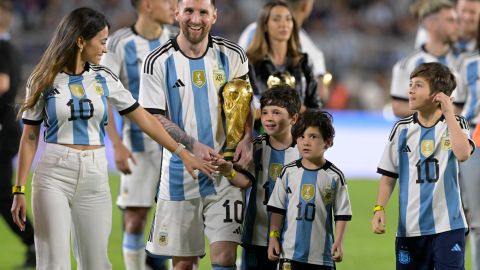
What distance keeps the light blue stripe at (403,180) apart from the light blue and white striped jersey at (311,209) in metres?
0.34

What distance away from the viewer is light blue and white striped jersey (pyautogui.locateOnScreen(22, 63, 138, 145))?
18.5 feet

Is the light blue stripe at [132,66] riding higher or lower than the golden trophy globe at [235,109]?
higher

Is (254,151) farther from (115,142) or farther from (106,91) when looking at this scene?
(115,142)

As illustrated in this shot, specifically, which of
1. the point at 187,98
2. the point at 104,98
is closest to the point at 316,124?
the point at 187,98

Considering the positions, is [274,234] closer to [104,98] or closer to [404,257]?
[404,257]

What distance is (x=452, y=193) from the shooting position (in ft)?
19.1

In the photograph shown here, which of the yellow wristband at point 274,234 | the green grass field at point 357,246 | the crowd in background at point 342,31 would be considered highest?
the crowd in background at point 342,31

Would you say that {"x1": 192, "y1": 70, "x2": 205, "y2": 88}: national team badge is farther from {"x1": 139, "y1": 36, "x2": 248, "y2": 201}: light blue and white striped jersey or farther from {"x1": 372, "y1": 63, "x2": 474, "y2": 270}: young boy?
{"x1": 372, "y1": 63, "x2": 474, "y2": 270}: young boy

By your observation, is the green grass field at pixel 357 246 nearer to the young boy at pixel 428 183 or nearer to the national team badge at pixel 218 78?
the young boy at pixel 428 183

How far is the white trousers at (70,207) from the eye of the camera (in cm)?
560

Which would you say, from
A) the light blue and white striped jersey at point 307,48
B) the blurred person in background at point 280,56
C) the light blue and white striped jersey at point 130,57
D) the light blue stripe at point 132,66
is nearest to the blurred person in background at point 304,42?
the light blue and white striped jersey at point 307,48

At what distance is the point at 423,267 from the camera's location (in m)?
5.84

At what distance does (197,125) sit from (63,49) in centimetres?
93

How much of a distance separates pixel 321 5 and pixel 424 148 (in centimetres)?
1551
